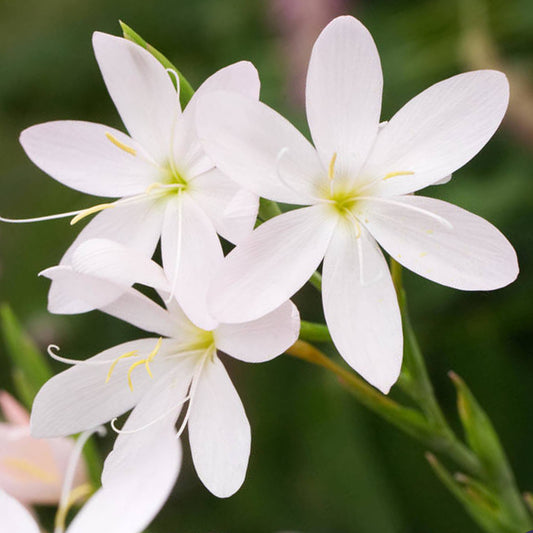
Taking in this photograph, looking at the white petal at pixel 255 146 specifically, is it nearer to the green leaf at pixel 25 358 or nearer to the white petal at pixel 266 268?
the white petal at pixel 266 268

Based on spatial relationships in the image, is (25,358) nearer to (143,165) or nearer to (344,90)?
(143,165)

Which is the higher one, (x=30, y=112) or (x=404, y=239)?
(x=404, y=239)

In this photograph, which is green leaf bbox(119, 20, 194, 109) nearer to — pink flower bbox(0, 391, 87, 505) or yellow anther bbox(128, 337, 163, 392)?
yellow anther bbox(128, 337, 163, 392)

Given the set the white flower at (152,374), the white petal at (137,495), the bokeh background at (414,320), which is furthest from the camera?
the bokeh background at (414,320)

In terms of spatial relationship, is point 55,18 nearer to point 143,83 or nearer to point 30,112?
point 30,112

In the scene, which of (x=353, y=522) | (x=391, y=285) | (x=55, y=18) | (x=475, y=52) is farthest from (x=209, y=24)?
(x=391, y=285)

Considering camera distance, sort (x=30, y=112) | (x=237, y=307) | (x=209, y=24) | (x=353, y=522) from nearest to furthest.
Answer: (x=237, y=307) → (x=353, y=522) → (x=209, y=24) → (x=30, y=112)

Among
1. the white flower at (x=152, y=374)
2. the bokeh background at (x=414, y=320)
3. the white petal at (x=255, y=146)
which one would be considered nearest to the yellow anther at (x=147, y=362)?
the white flower at (x=152, y=374)
